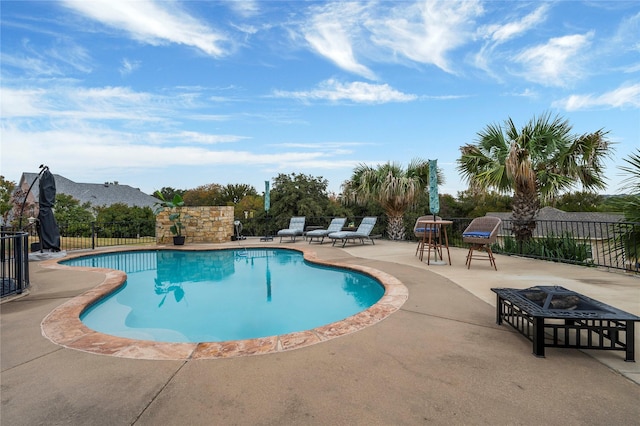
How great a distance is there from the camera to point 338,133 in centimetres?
1592

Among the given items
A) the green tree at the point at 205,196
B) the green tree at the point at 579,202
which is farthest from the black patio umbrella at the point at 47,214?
the green tree at the point at 579,202

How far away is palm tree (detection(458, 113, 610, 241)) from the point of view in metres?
6.86

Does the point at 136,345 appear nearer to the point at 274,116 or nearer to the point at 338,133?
the point at 274,116

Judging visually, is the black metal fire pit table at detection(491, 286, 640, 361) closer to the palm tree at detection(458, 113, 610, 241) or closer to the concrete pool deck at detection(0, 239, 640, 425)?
the concrete pool deck at detection(0, 239, 640, 425)

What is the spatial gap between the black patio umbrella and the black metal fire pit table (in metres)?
9.58

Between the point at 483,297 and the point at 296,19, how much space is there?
9194 millimetres

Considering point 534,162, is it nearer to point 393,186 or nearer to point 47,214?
point 393,186

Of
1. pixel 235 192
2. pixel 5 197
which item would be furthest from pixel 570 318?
pixel 235 192

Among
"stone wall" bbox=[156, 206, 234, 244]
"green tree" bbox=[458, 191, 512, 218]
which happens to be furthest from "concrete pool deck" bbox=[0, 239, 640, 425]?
"green tree" bbox=[458, 191, 512, 218]

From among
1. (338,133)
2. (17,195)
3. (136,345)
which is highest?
(338,133)

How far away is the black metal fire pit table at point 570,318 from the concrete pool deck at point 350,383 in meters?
0.10

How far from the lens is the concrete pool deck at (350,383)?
1561 millimetres

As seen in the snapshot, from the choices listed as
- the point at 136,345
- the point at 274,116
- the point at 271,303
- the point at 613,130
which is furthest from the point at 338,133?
the point at 136,345

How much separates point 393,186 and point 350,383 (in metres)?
9.27
